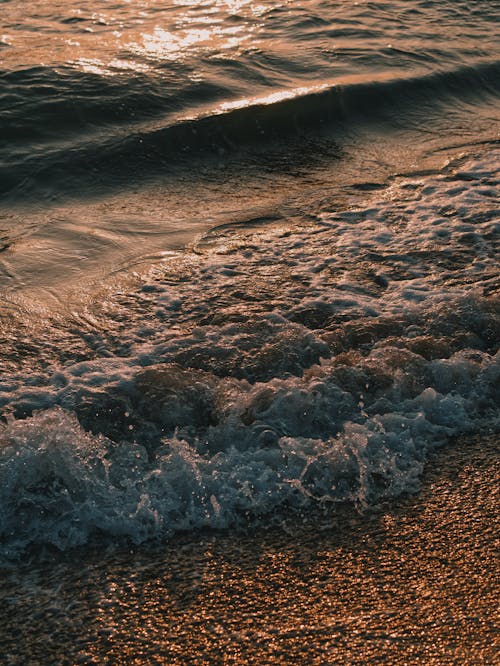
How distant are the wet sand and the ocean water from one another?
159mm

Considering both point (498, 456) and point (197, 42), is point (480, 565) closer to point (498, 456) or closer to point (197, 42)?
point (498, 456)

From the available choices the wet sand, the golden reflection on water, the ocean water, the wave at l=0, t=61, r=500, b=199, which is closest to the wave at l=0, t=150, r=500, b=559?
the ocean water

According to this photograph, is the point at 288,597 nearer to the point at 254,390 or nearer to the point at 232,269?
the point at 254,390

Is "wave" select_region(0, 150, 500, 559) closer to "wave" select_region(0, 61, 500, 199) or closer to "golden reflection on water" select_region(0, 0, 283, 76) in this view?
"wave" select_region(0, 61, 500, 199)

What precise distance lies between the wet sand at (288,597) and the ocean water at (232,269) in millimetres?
159

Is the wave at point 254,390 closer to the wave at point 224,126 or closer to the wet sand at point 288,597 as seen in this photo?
the wet sand at point 288,597

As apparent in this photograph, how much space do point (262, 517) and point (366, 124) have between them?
5.55m

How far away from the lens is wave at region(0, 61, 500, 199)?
654 centimetres

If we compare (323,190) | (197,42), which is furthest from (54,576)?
(197,42)

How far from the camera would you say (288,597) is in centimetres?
271

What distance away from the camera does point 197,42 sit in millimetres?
9023

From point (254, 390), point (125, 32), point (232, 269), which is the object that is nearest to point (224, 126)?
point (125, 32)

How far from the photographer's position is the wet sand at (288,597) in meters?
2.51

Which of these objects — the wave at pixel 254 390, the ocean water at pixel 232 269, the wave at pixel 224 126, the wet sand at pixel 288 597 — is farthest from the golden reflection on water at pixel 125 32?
the wet sand at pixel 288 597
